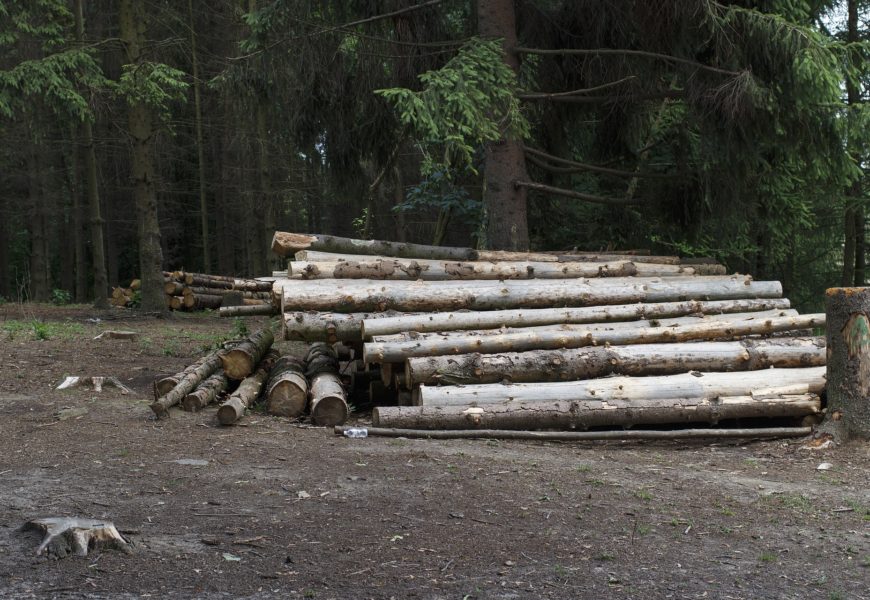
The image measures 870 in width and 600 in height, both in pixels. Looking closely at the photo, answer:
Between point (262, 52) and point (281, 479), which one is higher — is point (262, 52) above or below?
above

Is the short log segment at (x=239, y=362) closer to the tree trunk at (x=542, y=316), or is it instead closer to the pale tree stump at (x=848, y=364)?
the tree trunk at (x=542, y=316)

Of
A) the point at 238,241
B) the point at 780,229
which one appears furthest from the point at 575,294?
the point at 238,241

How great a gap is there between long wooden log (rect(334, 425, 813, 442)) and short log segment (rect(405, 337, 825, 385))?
679 millimetres

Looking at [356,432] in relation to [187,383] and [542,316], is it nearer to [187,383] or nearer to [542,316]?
[187,383]

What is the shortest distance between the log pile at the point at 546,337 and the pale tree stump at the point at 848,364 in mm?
433

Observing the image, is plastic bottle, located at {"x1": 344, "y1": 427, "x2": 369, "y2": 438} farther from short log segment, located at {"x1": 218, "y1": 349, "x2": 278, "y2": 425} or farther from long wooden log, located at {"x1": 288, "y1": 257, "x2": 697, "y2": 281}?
long wooden log, located at {"x1": 288, "y1": 257, "x2": 697, "y2": 281}

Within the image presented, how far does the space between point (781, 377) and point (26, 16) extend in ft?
49.9

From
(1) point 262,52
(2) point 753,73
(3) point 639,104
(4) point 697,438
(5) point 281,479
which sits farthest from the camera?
(3) point 639,104

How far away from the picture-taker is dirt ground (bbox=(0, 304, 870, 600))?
4.09 metres

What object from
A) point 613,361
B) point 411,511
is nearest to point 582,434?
point 613,361

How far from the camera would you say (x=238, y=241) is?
113 feet

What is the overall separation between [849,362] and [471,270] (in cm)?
451

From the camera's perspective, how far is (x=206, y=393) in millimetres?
8141

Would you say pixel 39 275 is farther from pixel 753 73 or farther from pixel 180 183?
pixel 753 73
